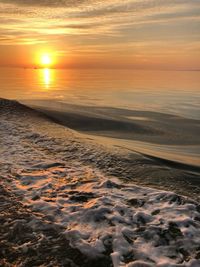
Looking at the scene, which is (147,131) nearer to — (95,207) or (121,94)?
(95,207)

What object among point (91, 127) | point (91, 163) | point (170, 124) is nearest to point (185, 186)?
point (91, 163)

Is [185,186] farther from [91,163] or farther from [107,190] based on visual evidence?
[91,163]

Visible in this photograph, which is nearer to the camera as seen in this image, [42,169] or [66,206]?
[66,206]

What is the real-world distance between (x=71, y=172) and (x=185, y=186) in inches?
118

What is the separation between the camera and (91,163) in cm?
912

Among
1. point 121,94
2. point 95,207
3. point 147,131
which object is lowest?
point 95,207

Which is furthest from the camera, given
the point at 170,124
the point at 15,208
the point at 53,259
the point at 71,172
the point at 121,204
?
the point at 170,124

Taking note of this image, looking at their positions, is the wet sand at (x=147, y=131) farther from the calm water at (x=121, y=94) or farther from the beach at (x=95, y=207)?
the calm water at (x=121, y=94)

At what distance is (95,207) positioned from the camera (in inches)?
256

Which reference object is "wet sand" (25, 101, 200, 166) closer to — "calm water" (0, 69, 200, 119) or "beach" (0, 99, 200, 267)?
"beach" (0, 99, 200, 267)

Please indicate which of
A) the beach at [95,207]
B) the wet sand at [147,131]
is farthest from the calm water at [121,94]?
the beach at [95,207]

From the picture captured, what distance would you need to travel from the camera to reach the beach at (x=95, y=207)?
Result: 4.98 metres

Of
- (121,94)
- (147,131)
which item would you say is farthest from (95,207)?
(121,94)

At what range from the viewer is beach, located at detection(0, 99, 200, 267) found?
4.98 metres
